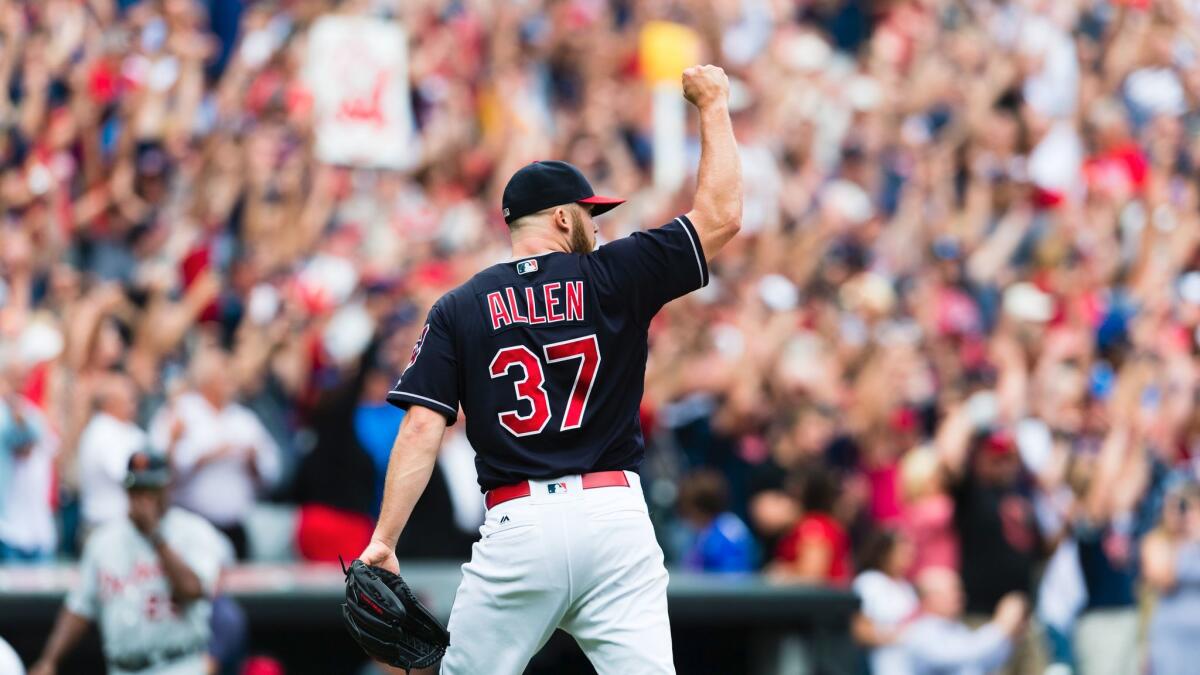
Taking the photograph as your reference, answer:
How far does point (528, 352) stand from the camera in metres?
5.71

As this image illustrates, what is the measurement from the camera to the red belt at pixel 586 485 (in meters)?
5.66

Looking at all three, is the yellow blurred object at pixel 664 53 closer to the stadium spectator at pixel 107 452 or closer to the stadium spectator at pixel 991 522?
the stadium spectator at pixel 991 522

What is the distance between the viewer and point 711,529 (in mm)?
11258

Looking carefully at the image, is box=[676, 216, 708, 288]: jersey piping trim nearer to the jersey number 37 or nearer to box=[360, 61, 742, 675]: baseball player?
box=[360, 61, 742, 675]: baseball player

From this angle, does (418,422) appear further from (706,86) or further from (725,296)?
(725,296)

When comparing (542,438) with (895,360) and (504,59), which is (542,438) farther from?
(504,59)

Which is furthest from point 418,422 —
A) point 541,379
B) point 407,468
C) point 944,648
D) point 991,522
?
point 991,522

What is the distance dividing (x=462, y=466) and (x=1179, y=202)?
26.6ft

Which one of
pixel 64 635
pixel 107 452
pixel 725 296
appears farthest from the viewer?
pixel 725 296

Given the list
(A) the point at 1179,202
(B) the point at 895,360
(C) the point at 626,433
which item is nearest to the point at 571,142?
(B) the point at 895,360

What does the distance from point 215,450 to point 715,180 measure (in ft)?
17.7

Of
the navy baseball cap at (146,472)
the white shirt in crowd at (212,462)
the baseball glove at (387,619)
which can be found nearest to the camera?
the baseball glove at (387,619)

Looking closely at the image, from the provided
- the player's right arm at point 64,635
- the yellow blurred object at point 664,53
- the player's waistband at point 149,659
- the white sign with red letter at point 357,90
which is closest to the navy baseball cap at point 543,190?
the player's waistband at point 149,659

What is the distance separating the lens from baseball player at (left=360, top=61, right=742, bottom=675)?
5.61m
